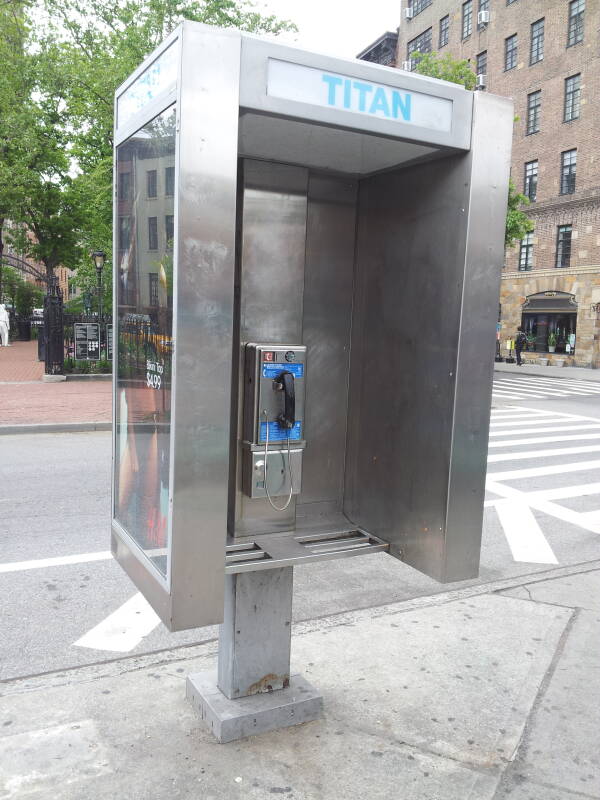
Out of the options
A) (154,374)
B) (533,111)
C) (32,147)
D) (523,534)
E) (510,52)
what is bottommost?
(523,534)

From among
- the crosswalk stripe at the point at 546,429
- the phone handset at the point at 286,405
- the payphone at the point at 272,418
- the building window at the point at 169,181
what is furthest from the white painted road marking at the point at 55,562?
the crosswalk stripe at the point at 546,429

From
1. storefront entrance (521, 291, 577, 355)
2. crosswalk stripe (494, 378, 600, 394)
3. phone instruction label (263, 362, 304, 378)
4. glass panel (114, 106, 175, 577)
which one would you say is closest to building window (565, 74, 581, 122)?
storefront entrance (521, 291, 577, 355)

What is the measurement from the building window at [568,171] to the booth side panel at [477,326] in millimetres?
31535

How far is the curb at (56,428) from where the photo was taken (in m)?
11.0

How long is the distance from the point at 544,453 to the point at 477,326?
8.36 meters

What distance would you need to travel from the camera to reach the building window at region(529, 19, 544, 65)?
31.8 metres

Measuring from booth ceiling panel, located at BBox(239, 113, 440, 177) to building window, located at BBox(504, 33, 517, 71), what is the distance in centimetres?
3502

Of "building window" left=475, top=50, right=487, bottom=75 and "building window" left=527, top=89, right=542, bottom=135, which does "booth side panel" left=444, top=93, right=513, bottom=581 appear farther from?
"building window" left=475, top=50, right=487, bottom=75

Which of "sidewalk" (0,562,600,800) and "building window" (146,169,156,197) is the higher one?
"building window" (146,169,156,197)

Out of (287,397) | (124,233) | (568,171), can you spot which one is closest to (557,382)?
(568,171)

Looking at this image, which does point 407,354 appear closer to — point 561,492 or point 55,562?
point 55,562

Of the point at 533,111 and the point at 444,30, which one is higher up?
the point at 444,30

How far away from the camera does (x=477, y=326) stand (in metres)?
3.11

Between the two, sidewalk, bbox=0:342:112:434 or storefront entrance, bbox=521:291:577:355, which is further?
storefront entrance, bbox=521:291:577:355
